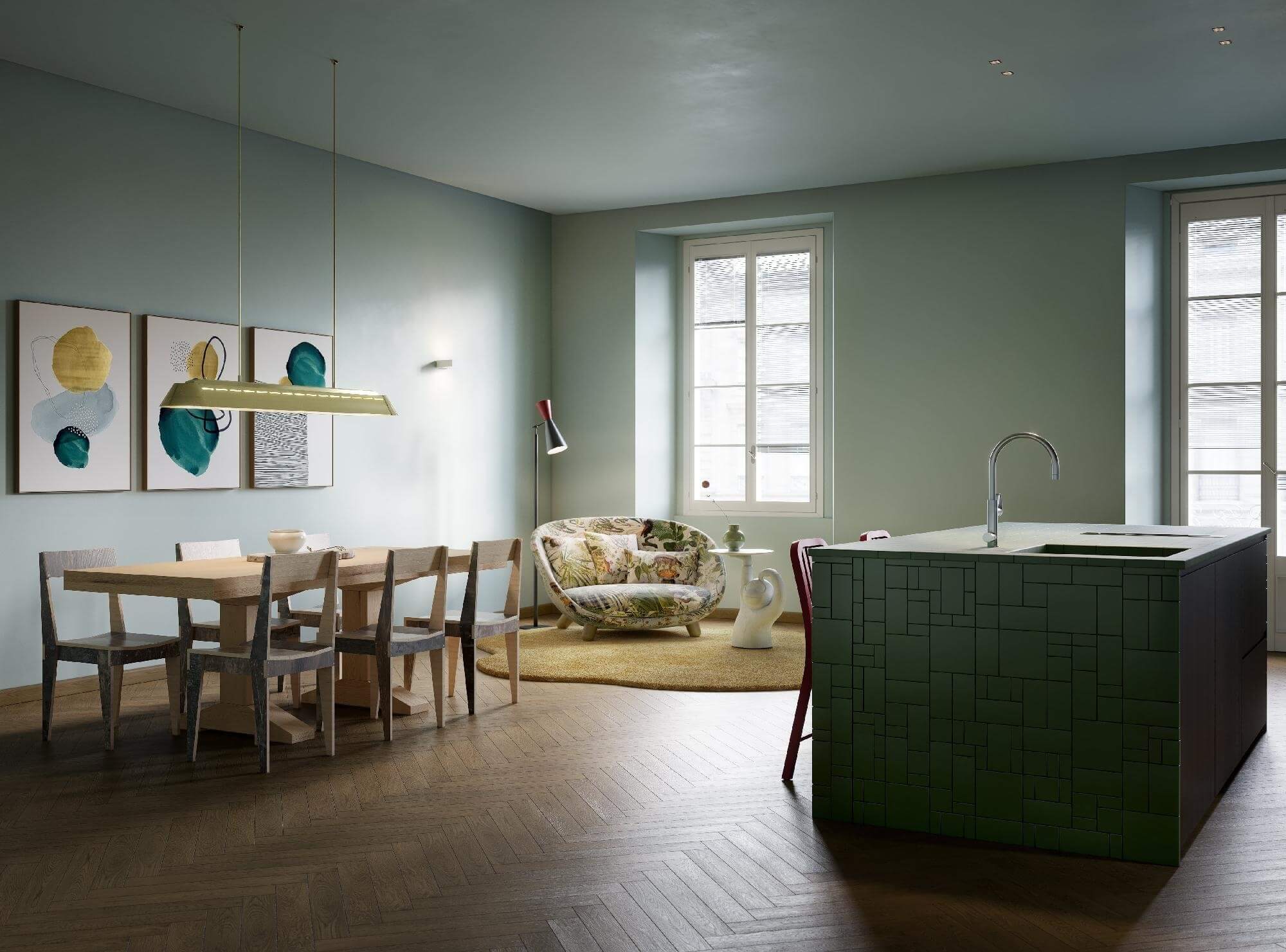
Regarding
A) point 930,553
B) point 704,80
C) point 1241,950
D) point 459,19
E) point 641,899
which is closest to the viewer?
point 1241,950

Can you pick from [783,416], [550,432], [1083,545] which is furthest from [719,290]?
[1083,545]

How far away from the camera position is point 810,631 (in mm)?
3891

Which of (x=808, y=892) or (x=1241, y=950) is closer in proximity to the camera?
(x=1241, y=950)

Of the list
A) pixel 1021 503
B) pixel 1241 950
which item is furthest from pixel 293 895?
pixel 1021 503

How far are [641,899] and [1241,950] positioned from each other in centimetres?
142

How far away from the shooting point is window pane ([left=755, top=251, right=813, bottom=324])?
857 centimetres

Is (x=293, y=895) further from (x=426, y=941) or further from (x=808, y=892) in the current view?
(x=808, y=892)

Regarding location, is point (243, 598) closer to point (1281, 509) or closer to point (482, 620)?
point (482, 620)

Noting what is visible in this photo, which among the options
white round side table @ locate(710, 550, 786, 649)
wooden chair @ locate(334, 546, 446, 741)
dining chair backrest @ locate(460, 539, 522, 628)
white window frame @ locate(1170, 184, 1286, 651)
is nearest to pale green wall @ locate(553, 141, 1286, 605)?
white window frame @ locate(1170, 184, 1286, 651)

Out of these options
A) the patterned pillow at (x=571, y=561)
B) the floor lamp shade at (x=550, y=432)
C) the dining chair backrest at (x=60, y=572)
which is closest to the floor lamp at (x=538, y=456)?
the floor lamp shade at (x=550, y=432)

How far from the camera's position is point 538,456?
8906mm

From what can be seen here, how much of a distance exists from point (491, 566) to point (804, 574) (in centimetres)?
178

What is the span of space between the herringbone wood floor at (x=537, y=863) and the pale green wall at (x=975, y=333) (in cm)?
297

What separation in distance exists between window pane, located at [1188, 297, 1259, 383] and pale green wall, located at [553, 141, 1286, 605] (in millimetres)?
263
